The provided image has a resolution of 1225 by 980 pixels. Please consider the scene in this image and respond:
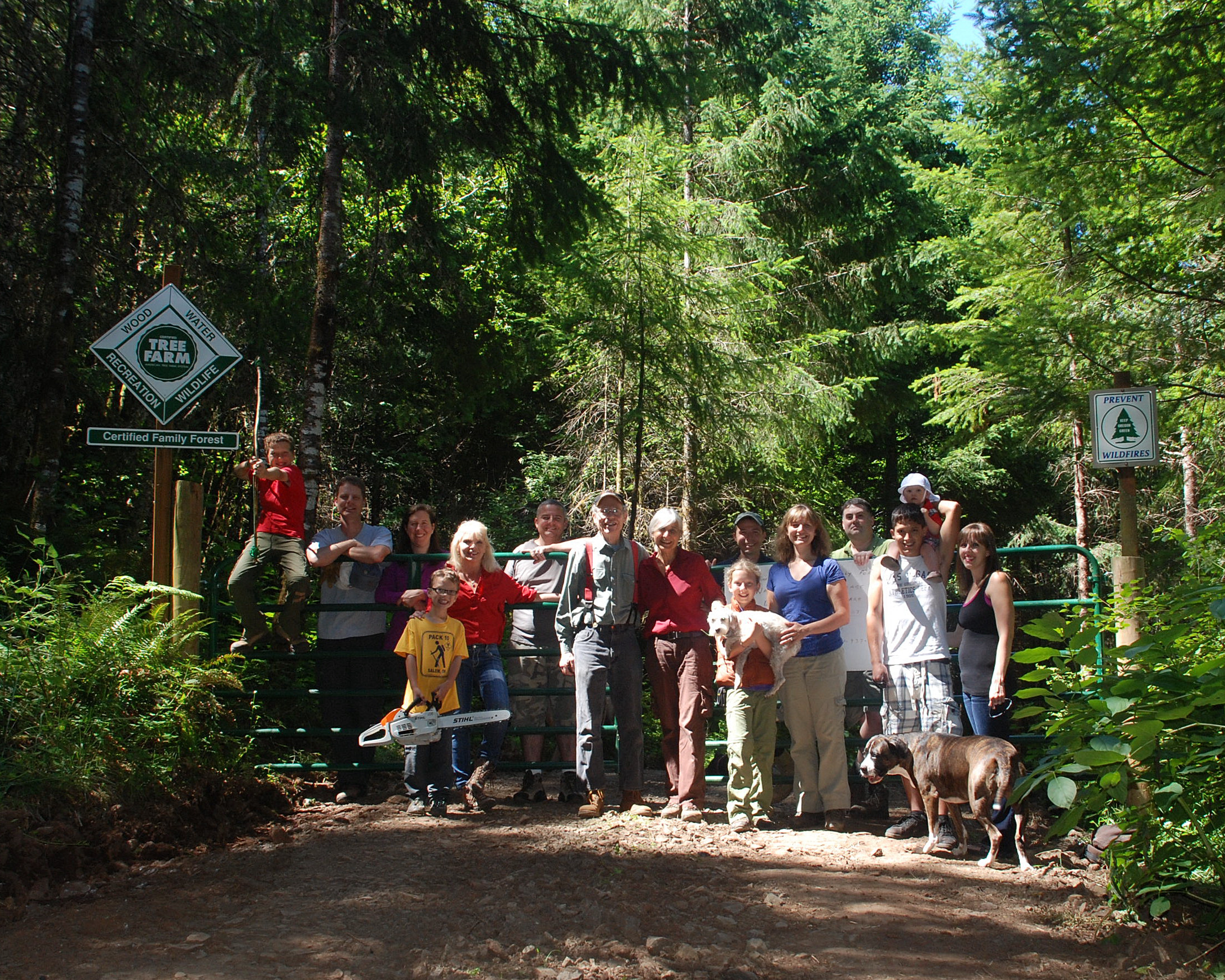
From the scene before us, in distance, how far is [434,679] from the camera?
226 inches

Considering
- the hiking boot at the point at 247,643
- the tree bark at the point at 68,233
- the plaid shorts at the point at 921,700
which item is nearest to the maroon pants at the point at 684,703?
the plaid shorts at the point at 921,700

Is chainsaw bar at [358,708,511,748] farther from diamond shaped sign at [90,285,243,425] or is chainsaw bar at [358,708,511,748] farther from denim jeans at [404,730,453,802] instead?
diamond shaped sign at [90,285,243,425]

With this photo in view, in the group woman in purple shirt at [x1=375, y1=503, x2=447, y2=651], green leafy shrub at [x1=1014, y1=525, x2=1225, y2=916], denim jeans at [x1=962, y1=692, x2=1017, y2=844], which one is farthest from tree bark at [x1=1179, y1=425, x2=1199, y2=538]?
woman in purple shirt at [x1=375, y1=503, x2=447, y2=651]

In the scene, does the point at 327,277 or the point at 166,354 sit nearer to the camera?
the point at 166,354

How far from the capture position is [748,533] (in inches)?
240

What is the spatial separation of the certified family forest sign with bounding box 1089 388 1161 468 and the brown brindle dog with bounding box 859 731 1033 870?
193 centimetres

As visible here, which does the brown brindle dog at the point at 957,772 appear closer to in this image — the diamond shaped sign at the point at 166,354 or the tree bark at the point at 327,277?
the diamond shaped sign at the point at 166,354

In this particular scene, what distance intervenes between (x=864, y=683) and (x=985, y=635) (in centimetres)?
113

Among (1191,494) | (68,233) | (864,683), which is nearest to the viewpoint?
(864,683)

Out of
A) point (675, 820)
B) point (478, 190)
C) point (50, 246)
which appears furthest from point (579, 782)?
point (478, 190)

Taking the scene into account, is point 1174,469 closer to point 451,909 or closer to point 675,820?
point 675,820

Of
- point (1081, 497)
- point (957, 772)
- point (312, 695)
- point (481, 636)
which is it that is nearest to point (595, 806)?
point (481, 636)

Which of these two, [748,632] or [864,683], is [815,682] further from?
[864,683]

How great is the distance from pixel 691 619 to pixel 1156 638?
9.77ft
